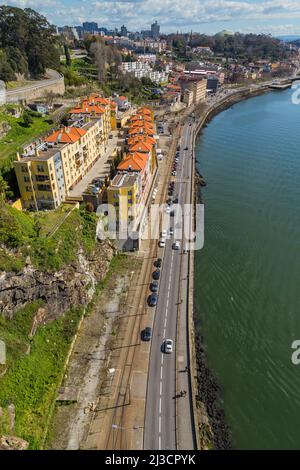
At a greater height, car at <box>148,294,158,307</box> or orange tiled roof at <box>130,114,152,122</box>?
orange tiled roof at <box>130,114,152,122</box>

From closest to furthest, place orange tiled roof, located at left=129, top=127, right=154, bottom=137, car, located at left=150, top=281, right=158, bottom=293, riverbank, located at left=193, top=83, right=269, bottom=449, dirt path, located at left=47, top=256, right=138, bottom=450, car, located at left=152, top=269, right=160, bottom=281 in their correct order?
dirt path, located at left=47, top=256, right=138, bottom=450, riverbank, located at left=193, top=83, right=269, bottom=449, car, located at left=150, top=281, right=158, bottom=293, car, located at left=152, top=269, right=160, bottom=281, orange tiled roof, located at left=129, top=127, right=154, bottom=137

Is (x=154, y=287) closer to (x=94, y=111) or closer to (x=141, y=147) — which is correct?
(x=141, y=147)

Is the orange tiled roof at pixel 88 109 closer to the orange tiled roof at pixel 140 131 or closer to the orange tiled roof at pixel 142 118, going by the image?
the orange tiled roof at pixel 140 131

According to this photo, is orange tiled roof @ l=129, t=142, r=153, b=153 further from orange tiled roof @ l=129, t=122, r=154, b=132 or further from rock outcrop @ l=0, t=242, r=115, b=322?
rock outcrop @ l=0, t=242, r=115, b=322

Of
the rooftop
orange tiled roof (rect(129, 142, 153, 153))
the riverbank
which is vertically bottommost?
the riverbank

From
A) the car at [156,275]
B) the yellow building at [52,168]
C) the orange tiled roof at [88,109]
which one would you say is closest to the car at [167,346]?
the car at [156,275]

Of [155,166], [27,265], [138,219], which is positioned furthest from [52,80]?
[27,265]

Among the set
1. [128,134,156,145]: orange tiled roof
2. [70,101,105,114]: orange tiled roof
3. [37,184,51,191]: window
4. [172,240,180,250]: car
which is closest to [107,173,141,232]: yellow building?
[172,240,180,250]: car
